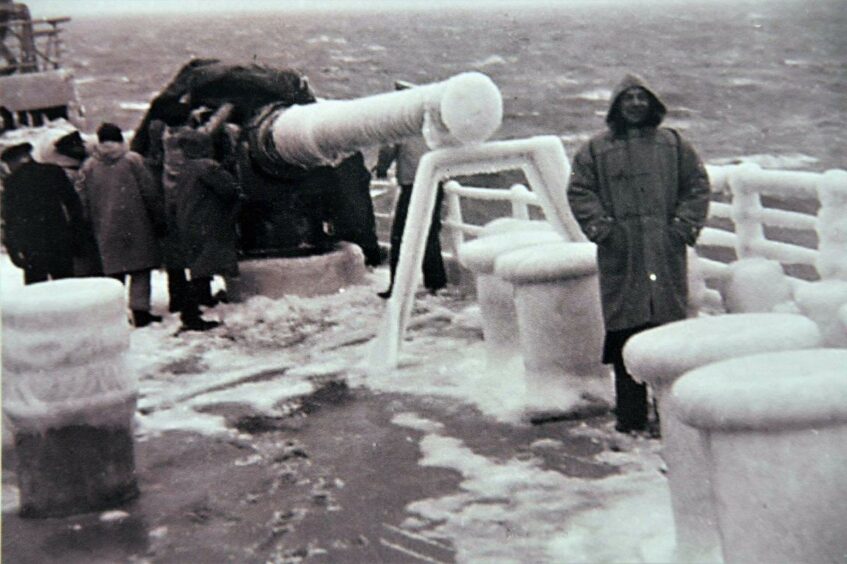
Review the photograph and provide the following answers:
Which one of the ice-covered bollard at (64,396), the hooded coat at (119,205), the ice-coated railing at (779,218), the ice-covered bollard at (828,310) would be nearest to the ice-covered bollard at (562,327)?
the ice-coated railing at (779,218)

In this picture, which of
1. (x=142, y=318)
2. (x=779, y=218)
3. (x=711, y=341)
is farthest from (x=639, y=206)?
(x=142, y=318)

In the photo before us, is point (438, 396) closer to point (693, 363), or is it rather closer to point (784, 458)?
point (693, 363)

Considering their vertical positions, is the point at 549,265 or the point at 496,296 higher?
the point at 549,265

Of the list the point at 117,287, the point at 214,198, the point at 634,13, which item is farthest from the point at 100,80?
the point at 634,13

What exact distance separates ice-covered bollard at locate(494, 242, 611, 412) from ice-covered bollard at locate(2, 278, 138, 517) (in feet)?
5.94

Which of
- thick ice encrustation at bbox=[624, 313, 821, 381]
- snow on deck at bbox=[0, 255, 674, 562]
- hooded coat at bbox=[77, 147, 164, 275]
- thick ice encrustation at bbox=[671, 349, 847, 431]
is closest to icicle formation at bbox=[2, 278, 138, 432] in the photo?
snow on deck at bbox=[0, 255, 674, 562]

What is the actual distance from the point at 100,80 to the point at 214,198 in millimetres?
1097

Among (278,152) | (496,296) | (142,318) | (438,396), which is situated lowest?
(142,318)

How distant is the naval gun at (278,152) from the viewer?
8.30m

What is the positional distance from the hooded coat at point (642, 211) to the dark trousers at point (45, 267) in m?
3.73

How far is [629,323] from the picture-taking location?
4.78 meters

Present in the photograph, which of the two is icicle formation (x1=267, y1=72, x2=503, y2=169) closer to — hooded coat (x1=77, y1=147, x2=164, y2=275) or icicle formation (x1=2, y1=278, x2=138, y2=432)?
hooded coat (x1=77, y1=147, x2=164, y2=275)

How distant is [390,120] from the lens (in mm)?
6645

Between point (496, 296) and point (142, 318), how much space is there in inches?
126
